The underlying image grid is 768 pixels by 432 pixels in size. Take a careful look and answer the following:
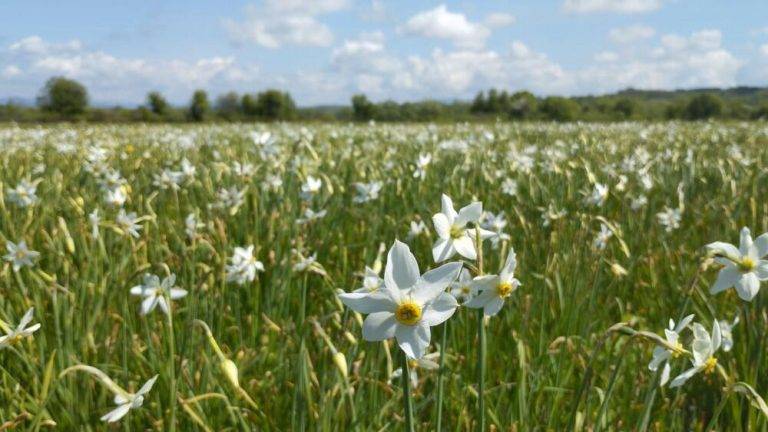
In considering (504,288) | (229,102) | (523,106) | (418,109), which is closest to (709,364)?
(504,288)

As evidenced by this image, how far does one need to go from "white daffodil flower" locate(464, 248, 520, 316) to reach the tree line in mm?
30507

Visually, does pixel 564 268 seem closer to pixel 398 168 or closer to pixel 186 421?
pixel 186 421

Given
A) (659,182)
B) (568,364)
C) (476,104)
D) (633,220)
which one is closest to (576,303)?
(568,364)

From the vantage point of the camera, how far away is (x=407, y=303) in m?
1.00

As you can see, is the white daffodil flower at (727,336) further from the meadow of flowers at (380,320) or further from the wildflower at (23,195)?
the wildflower at (23,195)

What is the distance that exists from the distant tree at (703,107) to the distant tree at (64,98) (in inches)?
2917

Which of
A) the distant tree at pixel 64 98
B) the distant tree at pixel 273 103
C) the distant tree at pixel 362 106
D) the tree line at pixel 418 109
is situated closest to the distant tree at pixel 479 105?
the tree line at pixel 418 109

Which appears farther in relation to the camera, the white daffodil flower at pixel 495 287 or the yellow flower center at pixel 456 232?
the yellow flower center at pixel 456 232

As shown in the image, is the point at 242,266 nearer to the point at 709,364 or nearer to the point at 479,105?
the point at 709,364

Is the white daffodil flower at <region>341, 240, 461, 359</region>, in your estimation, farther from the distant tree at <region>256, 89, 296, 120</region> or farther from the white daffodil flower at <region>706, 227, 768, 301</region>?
the distant tree at <region>256, 89, 296, 120</region>

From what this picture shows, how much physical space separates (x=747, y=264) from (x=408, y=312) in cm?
91

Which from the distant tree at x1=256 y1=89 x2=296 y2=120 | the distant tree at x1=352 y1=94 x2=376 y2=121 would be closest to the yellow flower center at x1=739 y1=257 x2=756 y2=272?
the distant tree at x1=352 y1=94 x2=376 y2=121

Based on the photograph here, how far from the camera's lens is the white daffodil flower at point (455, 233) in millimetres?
1300

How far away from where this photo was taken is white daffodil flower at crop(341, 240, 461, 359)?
984 mm
